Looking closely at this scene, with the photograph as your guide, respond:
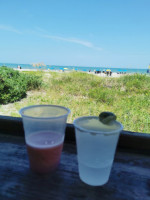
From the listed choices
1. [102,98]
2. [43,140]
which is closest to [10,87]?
[102,98]

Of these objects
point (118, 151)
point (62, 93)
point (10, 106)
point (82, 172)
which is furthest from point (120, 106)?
point (82, 172)

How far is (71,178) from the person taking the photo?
395 mm

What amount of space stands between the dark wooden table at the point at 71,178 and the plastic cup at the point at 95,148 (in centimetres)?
3

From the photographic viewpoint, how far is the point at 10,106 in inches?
112

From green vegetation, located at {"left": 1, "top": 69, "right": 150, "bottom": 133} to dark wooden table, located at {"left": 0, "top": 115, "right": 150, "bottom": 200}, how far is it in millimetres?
1605

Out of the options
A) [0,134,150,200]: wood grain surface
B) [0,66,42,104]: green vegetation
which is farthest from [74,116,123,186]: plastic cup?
[0,66,42,104]: green vegetation

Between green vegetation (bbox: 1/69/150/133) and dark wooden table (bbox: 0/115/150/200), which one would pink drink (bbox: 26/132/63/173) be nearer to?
dark wooden table (bbox: 0/115/150/200)

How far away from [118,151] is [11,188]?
35 cm

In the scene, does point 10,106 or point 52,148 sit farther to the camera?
point 10,106

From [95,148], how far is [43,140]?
14cm

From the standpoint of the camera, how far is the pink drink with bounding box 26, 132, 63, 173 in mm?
384

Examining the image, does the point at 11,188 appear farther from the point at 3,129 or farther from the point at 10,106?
the point at 10,106

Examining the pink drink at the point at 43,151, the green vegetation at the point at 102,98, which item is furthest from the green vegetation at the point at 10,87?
the pink drink at the point at 43,151

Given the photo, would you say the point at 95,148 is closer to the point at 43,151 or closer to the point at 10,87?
the point at 43,151
